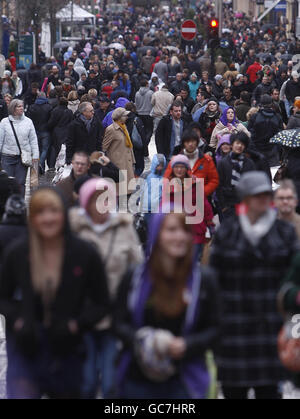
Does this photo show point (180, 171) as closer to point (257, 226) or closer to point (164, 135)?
point (257, 226)

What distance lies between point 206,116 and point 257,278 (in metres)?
10.5

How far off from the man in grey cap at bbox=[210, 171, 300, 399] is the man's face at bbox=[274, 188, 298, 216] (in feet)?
4.67

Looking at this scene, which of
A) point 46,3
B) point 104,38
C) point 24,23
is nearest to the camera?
point 46,3

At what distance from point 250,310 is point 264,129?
31.8ft

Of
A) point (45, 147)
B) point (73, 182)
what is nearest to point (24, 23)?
point (45, 147)

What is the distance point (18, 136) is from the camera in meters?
13.9

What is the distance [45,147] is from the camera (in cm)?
1811

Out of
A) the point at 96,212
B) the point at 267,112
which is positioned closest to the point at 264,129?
the point at 267,112

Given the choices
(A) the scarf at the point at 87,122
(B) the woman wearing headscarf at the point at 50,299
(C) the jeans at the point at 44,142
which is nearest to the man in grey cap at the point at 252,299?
(B) the woman wearing headscarf at the point at 50,299

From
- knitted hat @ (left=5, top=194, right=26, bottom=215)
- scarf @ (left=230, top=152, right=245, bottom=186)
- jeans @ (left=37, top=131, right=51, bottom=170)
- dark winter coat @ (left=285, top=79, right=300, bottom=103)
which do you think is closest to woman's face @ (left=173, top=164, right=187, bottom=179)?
scarf @ (left=230, top=152, right=245, bottom=186)

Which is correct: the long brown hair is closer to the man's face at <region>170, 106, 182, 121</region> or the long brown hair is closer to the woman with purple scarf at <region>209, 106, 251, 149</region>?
the woman with purple scarf at <region>209, 106, 251, 149</region>

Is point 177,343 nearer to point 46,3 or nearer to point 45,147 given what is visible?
point 45,147

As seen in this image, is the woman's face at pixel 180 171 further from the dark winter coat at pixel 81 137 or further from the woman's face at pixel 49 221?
the dark winter coat at pixel 81 137

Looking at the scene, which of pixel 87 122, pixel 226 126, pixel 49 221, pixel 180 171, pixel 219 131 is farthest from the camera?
pixel 87 122
